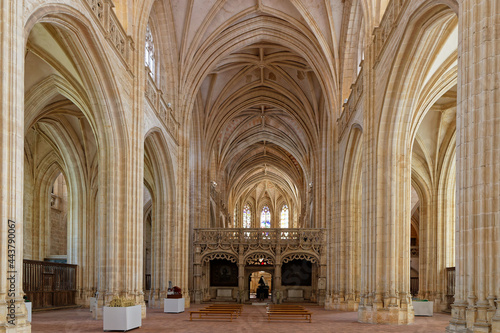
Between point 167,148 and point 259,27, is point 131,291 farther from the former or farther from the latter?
point 259,27

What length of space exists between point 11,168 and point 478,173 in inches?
276

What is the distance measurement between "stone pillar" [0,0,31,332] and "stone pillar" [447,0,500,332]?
6710 mm

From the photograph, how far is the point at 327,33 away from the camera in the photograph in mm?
22766

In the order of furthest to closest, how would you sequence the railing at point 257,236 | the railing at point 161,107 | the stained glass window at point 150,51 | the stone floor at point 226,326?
1. the railing at point 257,236
2. the stained glass window at point 150,51
3. the railing at point 161,107
4. the stone floor at point 226,326

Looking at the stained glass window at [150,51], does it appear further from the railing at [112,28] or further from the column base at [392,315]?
the column base at [392,315]

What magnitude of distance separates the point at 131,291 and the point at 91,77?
6.07m

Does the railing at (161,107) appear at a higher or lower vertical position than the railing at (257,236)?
higher

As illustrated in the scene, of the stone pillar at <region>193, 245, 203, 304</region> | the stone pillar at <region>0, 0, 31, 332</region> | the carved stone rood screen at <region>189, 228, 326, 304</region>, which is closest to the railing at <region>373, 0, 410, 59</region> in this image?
the stone pillar at <region>0, 0, 31, 332</region>

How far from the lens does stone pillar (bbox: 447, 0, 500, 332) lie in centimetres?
711

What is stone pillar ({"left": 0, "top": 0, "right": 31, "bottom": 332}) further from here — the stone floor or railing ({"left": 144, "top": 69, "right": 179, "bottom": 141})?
railing ({"left": 144, "top": 69, "right": 179, "bottom": 141})

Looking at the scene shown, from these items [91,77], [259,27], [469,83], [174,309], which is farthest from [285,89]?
[469,83]

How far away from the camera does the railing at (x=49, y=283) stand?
1969 centimetres

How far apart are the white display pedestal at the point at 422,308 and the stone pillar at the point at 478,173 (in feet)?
31.3

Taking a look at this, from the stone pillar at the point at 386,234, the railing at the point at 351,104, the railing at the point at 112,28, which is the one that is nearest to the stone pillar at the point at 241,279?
the railing at the point at 351,104
